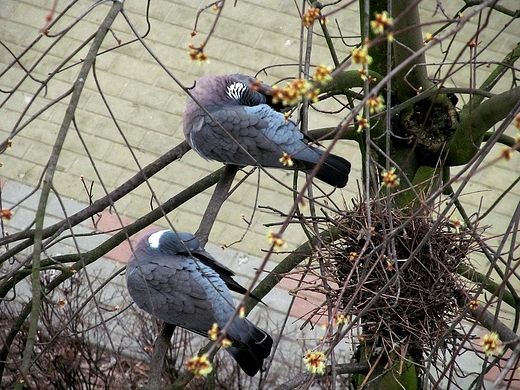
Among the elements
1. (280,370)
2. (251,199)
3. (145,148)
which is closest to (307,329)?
(280,370)

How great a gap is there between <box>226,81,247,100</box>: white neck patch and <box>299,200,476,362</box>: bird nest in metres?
0.75

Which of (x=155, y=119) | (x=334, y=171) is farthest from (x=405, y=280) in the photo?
(x=155, y=119)

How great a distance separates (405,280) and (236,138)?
0.85 meters

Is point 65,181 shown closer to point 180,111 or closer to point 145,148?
point 145,148

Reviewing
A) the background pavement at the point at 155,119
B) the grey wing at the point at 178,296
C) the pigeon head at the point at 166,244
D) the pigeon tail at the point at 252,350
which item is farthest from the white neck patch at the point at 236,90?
the background pavement at the point at 155,119

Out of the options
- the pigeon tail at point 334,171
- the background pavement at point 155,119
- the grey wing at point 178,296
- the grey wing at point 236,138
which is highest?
the background pavement at point 155,119

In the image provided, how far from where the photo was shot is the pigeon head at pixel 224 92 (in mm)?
2959

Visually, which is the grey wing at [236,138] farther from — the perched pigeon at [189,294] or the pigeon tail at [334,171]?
the perched pigeon at [189,294]

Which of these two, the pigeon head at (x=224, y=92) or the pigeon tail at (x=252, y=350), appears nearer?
the pigeon tail at (x=252, y=350)

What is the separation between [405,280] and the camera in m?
2.52

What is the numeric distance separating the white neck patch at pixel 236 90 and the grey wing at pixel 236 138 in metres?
0.10

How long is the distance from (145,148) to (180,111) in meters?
0.57

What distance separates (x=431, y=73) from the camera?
705 centimetres

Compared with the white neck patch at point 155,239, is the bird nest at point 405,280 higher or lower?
lower
